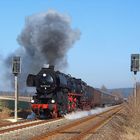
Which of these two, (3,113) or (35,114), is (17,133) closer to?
(35,114)

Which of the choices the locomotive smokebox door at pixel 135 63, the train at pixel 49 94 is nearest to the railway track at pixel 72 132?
the train at pixel 49 94

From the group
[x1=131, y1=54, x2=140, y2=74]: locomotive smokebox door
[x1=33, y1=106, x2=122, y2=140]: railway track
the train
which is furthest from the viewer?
[x1=131, y1=54, x2=140, y2=74]: locomotive smokebox door

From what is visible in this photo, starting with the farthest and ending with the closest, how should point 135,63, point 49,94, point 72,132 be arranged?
1. point 135,63
2. point 49,94
3. point 72,132

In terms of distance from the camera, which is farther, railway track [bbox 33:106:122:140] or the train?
the train

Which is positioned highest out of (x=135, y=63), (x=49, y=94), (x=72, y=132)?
(x=135, y=63)

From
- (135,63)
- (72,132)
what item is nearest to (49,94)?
(72,132)

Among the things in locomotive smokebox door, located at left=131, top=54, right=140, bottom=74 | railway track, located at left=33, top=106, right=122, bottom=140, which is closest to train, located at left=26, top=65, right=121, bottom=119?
railway track, located at left=33, top=106, right=122, bottom=140

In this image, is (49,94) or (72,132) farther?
(49,94)

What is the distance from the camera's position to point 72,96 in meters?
39.1

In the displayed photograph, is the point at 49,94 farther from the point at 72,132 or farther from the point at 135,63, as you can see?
the point at 135,63

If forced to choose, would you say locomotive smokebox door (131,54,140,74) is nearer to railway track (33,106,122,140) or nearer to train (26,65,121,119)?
train (26,65,121,119)

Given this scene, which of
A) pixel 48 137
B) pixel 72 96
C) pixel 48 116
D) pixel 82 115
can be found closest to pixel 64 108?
pixel 48 116

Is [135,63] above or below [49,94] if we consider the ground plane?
above

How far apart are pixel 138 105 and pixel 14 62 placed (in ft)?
33.4
